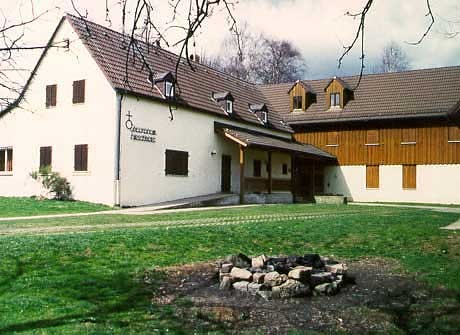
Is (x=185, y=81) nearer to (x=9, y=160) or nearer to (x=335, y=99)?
(x=9, y=160)

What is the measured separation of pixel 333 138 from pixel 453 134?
744 centimetres

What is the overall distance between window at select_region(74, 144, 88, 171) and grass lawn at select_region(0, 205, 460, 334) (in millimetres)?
9236

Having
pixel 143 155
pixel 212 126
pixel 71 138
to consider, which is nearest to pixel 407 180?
pixel 212 126

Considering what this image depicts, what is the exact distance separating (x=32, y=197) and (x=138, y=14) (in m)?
21.6

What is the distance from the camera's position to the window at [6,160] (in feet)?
87.6

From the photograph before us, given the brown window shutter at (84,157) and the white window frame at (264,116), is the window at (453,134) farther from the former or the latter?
the brown window shutter at (84,157)

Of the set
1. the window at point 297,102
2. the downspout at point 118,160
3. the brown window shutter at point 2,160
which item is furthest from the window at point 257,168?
the brown window shutter at point 2,160

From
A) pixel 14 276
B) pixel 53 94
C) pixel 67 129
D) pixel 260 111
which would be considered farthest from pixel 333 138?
Result: pixel 14 276

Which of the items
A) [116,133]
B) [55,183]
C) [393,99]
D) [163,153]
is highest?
[393,99]

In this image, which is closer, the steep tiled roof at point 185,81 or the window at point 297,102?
the steep tiled roof at point 185,81

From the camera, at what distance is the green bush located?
2392 centimetres

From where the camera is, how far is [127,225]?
46.5 feet

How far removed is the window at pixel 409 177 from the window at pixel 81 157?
64.9ft

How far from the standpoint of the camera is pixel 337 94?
3631 centimetres
